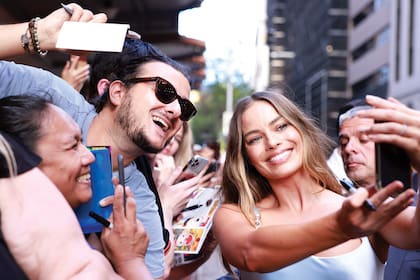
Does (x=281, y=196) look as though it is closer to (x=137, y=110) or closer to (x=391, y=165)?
(x=137, y=110)

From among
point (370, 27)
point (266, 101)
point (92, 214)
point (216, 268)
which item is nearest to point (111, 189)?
point (92, 214)

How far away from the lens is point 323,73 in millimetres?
52719

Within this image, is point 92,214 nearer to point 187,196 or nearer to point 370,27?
point 187,196

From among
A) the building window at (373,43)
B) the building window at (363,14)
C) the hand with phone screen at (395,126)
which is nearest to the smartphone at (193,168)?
the hand with phone screen at (395,126)

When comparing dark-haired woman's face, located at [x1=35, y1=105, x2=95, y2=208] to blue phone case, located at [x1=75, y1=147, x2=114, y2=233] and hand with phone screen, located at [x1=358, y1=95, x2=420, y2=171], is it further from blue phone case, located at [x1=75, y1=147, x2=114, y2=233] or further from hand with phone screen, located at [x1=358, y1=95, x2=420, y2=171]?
hand with phone screen, located at [x1=358, y1=95, x2=420, y2=171]

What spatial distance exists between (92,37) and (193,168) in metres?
1.44

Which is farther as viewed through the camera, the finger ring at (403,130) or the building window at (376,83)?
the building window at (376,83)

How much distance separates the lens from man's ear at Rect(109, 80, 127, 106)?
2701 mm

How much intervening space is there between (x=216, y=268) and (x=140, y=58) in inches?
90.0

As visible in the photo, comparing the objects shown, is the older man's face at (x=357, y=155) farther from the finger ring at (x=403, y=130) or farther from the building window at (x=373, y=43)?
the building window at (x=373, y=43)

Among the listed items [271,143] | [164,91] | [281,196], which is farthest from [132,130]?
[281,196]

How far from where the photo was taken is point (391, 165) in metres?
1.52

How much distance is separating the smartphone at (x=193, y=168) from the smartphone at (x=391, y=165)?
1709 mm

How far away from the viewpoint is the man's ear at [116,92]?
2701 millimetres
